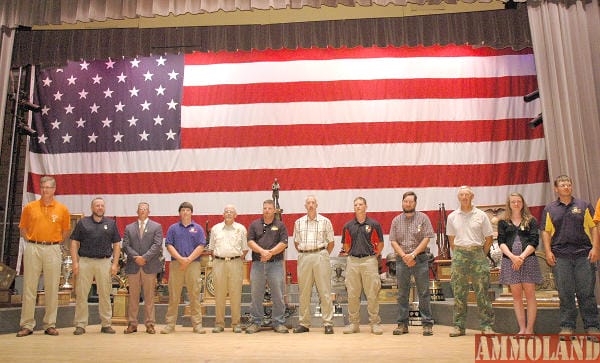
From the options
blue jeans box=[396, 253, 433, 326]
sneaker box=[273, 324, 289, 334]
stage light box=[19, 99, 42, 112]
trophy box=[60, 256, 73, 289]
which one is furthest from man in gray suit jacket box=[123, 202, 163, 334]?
stage light box=[19, 99, 42, 112]

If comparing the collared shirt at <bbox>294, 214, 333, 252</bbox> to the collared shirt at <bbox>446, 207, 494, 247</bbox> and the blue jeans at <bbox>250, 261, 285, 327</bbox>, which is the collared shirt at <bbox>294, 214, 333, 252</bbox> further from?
the collared shirt at <bbox>446, 207, 494, 247</bbox>

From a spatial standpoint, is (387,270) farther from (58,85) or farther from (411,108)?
(58,85)

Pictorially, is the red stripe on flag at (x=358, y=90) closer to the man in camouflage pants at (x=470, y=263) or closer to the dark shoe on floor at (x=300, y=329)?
the man in camouflage pants at (x=470, y=263)

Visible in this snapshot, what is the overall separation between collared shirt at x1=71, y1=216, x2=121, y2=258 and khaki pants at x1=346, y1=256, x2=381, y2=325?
8.58ft

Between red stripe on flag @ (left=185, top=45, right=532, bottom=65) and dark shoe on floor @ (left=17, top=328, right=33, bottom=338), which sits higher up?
red stripe on flag @ (left=185, top=45, right=532, bottom=65)

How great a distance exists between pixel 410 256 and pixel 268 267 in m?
1.52

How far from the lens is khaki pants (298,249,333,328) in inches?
237

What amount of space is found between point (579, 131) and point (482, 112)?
168 centimetres

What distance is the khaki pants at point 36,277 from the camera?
579 cm

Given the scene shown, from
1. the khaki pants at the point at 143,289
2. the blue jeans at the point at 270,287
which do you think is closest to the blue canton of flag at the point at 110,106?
the khaki pants at the point at 143,289

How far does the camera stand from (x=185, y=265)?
20.1ft

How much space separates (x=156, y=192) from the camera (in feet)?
28.0

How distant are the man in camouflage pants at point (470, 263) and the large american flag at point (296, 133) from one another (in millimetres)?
2613

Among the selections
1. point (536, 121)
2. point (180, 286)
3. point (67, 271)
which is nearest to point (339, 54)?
point (536, 121)
